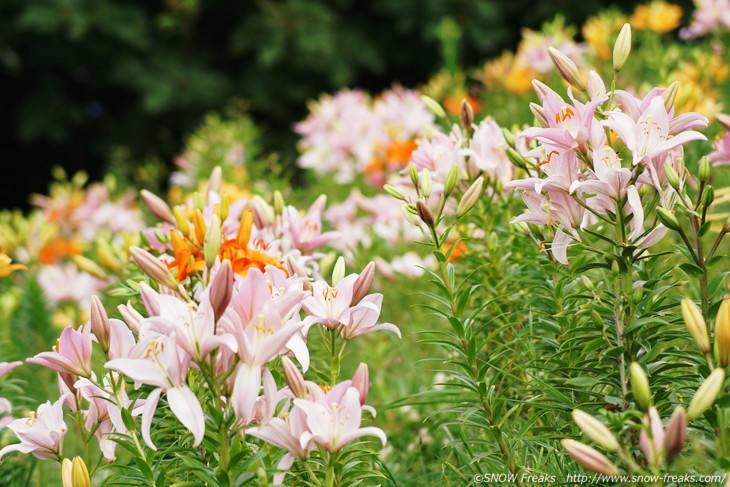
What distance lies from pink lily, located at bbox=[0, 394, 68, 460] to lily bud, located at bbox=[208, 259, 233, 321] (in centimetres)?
39

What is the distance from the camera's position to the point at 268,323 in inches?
40.2

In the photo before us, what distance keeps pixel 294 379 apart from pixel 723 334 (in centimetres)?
60

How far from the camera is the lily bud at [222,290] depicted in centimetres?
99

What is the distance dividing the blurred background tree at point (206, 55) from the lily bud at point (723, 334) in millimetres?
6762

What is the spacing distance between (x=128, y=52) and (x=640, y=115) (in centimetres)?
801

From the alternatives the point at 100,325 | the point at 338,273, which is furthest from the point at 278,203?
the point at 100,325

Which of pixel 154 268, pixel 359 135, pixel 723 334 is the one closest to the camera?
pixel 723 334

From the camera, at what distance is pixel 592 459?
0.89 metres

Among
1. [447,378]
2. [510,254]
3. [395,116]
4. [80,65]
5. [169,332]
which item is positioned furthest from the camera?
[80,65]

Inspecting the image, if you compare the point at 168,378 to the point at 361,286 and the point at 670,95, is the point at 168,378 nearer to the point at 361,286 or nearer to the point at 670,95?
the point at 361,286

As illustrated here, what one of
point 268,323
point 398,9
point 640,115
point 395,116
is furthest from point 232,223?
point 398,9

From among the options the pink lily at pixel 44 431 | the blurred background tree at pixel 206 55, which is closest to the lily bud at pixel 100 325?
the pink lily at pixel 44 431

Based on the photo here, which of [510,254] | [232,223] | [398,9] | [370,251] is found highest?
[398,9]

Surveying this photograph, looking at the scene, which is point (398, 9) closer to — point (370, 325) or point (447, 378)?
point (447, 378)
